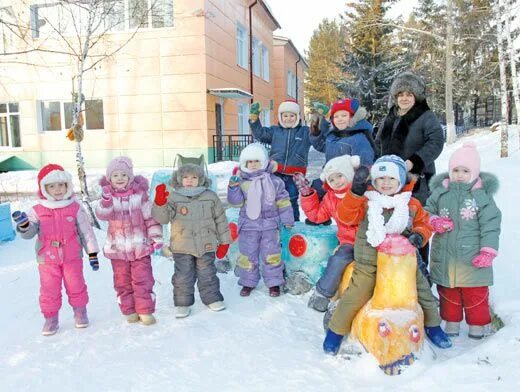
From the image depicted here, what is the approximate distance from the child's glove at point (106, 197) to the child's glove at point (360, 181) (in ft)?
6.14

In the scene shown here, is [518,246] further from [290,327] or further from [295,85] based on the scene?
[295,85]

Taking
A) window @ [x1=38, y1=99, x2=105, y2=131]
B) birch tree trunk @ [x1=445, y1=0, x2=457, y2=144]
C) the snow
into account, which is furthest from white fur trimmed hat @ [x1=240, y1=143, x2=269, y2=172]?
birch tree trunk @ [x1=445, y1=0, x2=457, y2=144]

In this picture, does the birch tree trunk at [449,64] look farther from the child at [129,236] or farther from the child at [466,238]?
the child at [129,236]

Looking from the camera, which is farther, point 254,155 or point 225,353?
point 254,155

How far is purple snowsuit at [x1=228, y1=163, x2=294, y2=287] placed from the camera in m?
4.10

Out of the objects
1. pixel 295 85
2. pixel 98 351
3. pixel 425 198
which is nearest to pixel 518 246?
pixel 425 198

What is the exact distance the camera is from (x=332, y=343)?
3.06m

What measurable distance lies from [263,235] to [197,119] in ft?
36.5

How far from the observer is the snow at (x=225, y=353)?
2.67 meters

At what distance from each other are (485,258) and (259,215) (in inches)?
72.6

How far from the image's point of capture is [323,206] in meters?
3.75

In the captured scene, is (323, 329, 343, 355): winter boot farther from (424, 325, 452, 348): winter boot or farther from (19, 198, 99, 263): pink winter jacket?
(19, 198, 99, 263): pink winter jacket

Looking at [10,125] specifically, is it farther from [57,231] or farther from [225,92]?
[57,231]

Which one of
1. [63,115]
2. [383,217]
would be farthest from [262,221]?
[63,115]
